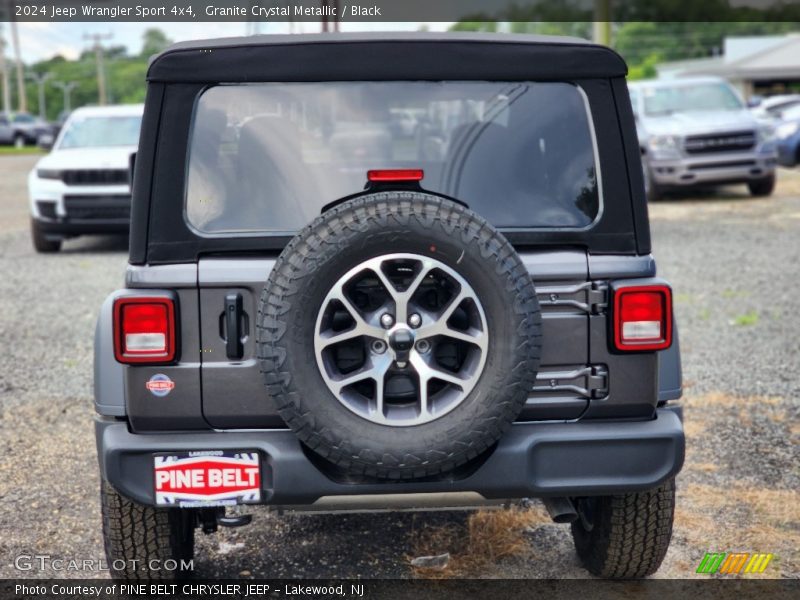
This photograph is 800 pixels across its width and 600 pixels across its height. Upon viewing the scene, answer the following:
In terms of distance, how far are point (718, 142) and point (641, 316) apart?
13.6 meters

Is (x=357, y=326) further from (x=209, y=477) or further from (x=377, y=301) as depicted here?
(x=209, y=477)

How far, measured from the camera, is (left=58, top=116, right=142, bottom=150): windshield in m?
13.4

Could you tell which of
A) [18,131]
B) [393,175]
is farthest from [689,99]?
[18,131]

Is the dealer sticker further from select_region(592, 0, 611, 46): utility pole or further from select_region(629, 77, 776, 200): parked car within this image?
select_region(629, 77, 776, 200): parked car

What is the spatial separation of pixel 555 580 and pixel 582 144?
157 centimetres

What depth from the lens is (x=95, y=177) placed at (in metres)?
12.6

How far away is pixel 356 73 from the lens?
11.1 ft

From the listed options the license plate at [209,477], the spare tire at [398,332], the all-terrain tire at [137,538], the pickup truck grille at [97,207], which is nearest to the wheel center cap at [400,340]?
the spare tire at [398,332]

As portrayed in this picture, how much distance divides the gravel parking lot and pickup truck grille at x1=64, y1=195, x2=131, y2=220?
185 cm

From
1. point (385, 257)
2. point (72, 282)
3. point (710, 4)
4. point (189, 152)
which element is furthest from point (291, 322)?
point (710, 4)

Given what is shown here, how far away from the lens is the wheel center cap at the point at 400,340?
302 cm

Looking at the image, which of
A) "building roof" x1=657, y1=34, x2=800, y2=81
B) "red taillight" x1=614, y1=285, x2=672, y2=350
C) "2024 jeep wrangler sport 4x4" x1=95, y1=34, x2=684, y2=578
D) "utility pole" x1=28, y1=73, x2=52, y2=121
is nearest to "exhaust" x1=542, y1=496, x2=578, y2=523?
"2024 jeep wrangler sport 4x4" x1=95, y1=34, x2=684, y2=578

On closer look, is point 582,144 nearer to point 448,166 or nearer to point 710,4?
point 448,166

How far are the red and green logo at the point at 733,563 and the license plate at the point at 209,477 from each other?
1.77 meters
